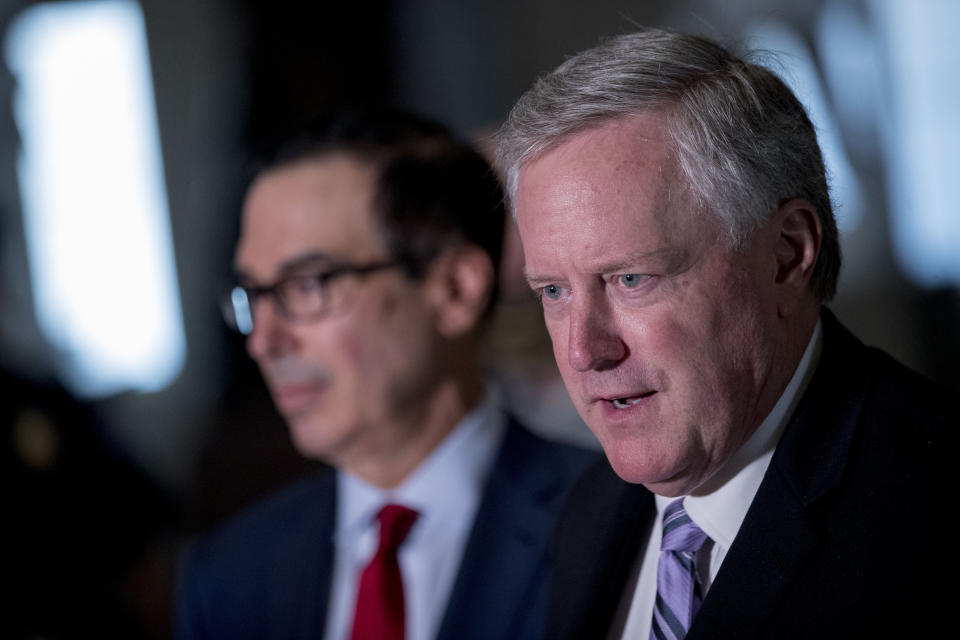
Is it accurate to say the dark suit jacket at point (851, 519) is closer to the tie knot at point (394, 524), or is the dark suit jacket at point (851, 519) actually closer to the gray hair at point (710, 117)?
the gray hair at point (710, 117)

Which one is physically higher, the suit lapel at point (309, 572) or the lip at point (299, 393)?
the lip at point (299, 393)

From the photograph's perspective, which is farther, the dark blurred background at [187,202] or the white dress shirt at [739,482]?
the dark blurred background at [187,202]

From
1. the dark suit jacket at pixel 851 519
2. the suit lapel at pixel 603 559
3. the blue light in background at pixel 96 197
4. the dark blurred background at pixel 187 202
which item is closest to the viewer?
the dark suit jacket at pixel 851 519

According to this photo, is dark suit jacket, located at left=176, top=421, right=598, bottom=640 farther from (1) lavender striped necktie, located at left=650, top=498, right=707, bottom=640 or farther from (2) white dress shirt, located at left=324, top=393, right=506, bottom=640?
(1) lavender striped necktie, located at left=650, top=498, right=707, bottom=640

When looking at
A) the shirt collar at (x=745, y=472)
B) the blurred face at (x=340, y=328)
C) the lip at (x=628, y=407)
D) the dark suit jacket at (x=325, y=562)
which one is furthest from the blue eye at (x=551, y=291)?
the blurred face at (x=340, y=328)

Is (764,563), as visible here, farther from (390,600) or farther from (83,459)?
(83,459)

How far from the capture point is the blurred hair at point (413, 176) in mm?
1460

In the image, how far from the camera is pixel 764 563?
788 millimetres

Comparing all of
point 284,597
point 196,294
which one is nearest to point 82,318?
point 196,294

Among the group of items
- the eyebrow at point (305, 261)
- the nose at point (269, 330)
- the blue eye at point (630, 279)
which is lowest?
the nose at point (269, 330)

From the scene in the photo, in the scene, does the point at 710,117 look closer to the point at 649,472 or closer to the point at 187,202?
the point at 649,472

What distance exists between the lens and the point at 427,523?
1.43 meters

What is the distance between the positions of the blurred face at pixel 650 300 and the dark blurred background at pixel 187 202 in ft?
7.42

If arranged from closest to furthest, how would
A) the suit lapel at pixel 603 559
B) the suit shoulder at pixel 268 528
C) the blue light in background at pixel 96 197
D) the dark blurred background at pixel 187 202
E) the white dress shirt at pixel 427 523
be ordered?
1. the suit lapel at pixel 603 559
2. the white dress shirt at pixel 427 523
3. the suit shoulder at pixel 268 528
4. the dark blurred background at pixel 187 202
5. the blue light in background at pixel 96 197
